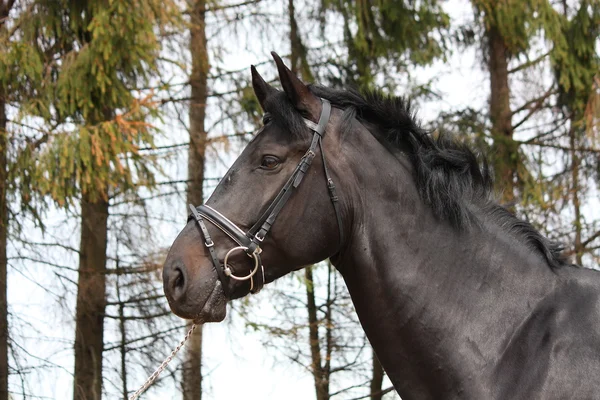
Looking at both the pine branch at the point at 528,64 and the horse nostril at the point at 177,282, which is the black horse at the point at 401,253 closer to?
the horse nostril at the point at 177,282

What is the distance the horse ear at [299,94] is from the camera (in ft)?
10.5

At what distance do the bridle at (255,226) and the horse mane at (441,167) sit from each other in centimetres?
33

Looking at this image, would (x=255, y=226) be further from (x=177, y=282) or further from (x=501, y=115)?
(x=501, y=115)

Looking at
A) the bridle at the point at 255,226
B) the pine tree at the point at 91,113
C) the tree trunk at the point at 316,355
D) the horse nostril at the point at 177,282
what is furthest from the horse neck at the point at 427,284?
the tree trunk at the point at 316,355

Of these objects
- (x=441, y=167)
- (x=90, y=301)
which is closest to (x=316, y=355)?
(x=90, y=301)

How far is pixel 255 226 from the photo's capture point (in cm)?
307

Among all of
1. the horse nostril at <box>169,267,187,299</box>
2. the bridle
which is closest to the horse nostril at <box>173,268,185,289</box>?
the horse nostril at <box>169,267,187,299</box>

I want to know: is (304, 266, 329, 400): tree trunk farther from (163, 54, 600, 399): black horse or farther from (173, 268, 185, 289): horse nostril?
(173, 268, 185, 289): horse nostril

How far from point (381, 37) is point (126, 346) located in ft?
18.4

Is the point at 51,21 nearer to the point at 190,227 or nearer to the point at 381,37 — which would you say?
the point at 381,37

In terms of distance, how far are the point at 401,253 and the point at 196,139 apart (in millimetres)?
7103

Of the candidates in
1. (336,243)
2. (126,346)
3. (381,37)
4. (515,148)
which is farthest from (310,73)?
(336,243)

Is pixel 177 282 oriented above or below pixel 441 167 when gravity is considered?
below

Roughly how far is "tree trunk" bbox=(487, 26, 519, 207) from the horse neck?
23.0 feet
